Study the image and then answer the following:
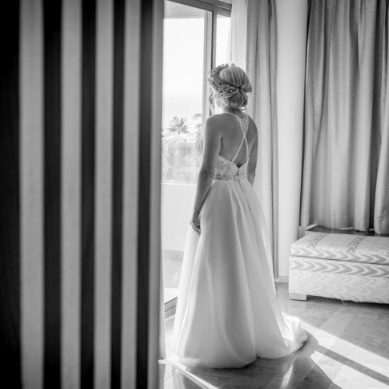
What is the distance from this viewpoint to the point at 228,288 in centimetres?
319

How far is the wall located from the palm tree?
103cm

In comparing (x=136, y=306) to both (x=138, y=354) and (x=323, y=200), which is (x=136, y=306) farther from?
(x=323, y=200)

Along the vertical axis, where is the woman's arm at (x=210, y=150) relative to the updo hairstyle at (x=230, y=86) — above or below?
below

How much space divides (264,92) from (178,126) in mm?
937

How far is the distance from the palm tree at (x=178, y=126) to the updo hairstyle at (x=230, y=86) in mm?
866

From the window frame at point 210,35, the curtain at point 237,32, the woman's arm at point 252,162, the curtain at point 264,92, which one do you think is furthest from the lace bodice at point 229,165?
the curtain at point 264,92

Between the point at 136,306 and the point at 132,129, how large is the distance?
1.21ft

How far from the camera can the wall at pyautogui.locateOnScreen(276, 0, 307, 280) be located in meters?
4.85

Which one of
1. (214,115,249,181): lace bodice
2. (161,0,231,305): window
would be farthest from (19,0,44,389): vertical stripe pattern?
(161,0,231,305): window

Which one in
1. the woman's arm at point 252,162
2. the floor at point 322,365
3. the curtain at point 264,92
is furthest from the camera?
the curtain at point 264,92

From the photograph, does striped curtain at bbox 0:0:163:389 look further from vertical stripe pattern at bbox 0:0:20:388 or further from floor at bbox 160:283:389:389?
floor at bbox 160:283:389:389

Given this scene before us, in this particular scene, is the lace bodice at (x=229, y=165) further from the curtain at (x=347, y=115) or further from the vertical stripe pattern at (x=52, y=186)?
the vertical stripe pattern at (x=52, y=186)

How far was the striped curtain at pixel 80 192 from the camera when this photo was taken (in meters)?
0.96

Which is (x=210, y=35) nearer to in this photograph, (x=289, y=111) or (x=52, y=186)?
(x=289, y=111)
